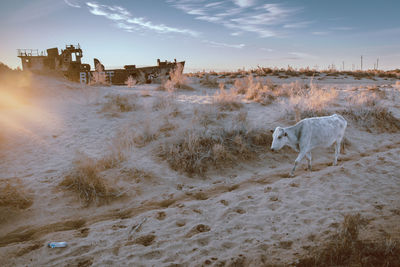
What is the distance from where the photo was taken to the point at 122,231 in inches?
164

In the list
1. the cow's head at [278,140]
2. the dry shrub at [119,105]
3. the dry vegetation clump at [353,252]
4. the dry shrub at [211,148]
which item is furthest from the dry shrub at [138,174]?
the dry shrub at [119,105]

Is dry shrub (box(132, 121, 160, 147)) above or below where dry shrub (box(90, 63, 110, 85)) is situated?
below

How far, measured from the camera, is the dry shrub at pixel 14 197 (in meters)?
4.82

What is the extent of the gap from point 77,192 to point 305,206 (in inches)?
198

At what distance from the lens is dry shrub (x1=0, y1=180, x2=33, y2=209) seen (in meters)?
4.82

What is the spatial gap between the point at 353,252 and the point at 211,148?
456 cm

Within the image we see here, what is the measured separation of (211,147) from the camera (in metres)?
7.40

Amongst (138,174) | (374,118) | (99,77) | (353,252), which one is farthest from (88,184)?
(99,77)

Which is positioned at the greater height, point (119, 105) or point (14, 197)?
point (119, 105)

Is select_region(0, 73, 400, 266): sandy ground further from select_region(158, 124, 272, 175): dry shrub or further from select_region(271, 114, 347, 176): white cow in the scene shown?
select_region(271, 114, 347, 176): white cow

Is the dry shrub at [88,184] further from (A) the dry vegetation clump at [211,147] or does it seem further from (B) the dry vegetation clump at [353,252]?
(B) the dry vegetation clump at [353,252]

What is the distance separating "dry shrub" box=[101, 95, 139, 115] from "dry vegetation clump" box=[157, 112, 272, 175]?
4517 millimetres

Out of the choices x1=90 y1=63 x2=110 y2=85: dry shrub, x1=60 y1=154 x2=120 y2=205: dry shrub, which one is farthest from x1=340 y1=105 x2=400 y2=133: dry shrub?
x1=90 y1=63 x2=110 y2=85: dry shrub

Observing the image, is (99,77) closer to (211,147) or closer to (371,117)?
(211,147)
